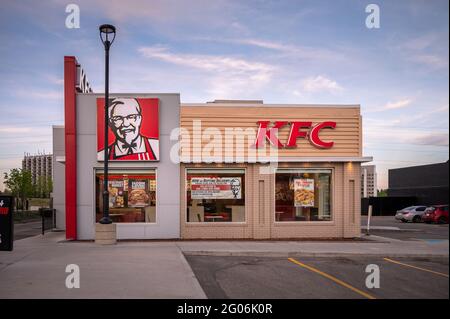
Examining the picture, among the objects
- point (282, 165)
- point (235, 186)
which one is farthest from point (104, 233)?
point (282, 165)

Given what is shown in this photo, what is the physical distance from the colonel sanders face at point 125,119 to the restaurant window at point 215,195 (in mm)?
2774

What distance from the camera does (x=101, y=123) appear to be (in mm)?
16828

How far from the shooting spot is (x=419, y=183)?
48.0 metres

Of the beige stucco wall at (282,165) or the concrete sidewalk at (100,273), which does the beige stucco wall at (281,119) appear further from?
the concrete sidewalk at (100,273)

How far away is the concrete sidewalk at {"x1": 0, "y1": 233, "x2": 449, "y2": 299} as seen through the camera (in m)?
7.90

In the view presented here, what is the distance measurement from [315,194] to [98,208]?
904 cm

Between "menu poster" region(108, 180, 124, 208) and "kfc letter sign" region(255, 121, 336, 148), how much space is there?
5.85m

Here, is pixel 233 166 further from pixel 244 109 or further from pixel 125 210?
pixel 125 210

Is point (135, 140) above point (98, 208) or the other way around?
above

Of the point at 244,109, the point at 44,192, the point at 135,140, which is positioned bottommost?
the point at 44,192

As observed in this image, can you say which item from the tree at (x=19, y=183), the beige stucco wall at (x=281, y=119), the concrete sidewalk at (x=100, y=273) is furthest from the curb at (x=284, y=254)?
the tree at (x=19, y=183)
